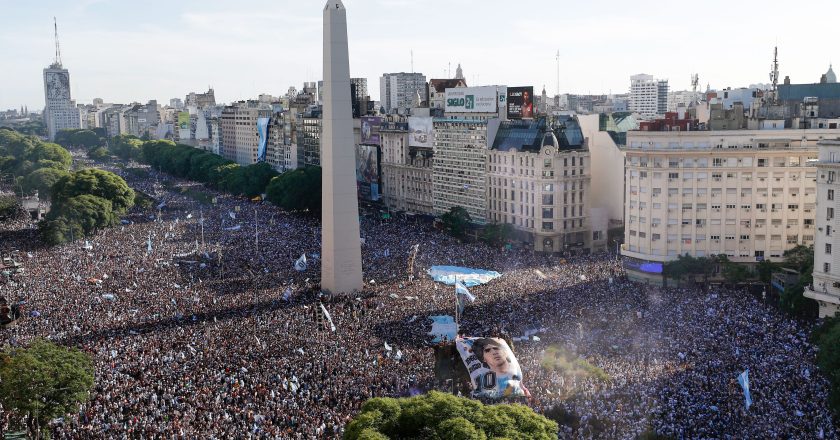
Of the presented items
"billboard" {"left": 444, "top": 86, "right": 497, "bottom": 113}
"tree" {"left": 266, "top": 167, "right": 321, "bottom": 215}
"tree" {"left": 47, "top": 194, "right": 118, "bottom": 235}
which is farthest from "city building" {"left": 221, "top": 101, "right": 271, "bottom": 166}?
"tree" {"left": 47, "top": 194, "right": 118, "bottom": 235}

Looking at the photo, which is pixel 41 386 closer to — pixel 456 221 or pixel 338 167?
pixel 338 167

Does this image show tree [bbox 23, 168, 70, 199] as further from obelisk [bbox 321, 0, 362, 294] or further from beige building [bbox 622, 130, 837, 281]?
beige building [bbox 622, 130, 837, 281]

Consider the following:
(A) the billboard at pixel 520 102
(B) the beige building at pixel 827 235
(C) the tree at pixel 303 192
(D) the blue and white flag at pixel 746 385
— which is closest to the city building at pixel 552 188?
(A) the billboard at pixel 520 102

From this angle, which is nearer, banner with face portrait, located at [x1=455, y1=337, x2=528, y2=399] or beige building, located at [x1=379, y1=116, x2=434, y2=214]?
banner with face portrait, located at [x1=455, y1=337, x2=528, y2=399]

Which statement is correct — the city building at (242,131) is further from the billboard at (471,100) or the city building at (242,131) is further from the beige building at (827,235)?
the beige building at (827,235)

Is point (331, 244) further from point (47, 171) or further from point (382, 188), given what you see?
point (47, 171)

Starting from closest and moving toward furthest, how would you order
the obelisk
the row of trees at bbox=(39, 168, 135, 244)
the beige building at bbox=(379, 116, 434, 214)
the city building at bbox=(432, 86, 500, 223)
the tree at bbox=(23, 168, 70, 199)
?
the obelisk → the row of trees at bbox=(39, 168, 135, 244) → the city building at bbox=(432, 86, 500, 223) → the beige building at bbox=(379, 116, 434, 214) → the tree at bbox=(23, 168, 70, 199)
